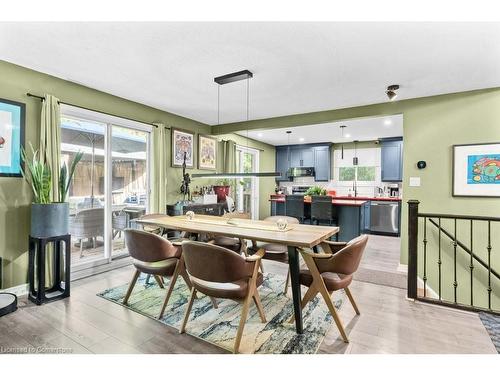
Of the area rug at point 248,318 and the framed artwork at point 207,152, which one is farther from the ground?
the framed artwork at point 207,152

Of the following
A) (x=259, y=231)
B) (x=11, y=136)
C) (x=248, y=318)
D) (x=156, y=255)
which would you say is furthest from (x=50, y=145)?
(x=248, y=318)

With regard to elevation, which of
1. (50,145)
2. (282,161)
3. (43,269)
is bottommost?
(43,269)

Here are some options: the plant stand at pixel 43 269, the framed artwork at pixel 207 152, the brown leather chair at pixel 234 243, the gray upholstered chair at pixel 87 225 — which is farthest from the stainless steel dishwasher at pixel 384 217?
the plant stand at pixel 43 269

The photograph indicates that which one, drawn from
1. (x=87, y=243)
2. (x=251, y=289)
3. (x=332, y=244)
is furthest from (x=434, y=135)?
(x=87, y=243)

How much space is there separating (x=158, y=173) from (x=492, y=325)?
4.16 metres

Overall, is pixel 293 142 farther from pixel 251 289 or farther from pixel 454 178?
pixel 251 289

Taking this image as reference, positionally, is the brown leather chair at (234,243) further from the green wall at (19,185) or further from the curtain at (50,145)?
the green wall at (19,185)

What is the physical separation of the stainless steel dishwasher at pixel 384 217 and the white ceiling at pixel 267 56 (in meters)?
3.24

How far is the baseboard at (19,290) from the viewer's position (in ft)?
8.77

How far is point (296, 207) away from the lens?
558 centimetres

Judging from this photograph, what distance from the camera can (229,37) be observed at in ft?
6.87

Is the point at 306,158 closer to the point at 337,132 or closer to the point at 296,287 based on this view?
the point at 337,132

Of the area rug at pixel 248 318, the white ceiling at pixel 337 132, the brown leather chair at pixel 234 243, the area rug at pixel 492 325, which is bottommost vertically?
the area rug at pixel 248 318
